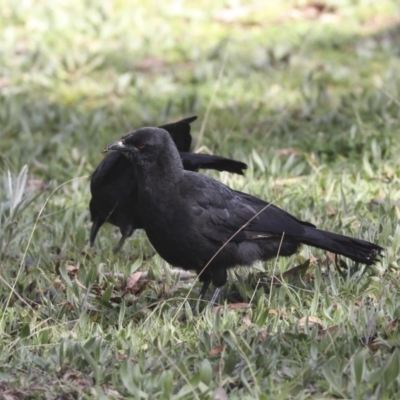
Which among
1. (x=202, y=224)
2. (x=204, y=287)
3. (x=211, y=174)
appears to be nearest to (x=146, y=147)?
(x=202, y=224)

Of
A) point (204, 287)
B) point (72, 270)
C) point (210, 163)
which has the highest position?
point (210, 163)

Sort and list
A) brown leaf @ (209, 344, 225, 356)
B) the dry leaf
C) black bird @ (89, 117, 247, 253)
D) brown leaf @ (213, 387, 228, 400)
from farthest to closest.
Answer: black bird @ (89, 117, 247, 253) → the dry leaf → brown leaf @ (209, 344, 225, 356) → brown leaf @ (213, 387, 228, 400)

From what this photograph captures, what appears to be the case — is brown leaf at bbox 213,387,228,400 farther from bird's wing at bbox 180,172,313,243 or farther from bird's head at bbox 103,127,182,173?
bird's head at bbox 103,127,182,173

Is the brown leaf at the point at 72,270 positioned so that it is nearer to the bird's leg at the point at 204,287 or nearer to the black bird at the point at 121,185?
the black bird at the point at 121,185

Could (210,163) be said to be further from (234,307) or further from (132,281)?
(234,307)

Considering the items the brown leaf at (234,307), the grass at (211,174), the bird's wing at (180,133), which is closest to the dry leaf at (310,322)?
the grass at (211,174)

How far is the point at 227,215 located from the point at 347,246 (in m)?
0.70

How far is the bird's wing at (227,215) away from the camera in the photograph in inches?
211

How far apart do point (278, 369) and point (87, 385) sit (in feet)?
2.82

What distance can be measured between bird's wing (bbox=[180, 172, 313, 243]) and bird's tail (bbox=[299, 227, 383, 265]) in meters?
0.09

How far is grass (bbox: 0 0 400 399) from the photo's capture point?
172 inches

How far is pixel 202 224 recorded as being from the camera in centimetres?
532

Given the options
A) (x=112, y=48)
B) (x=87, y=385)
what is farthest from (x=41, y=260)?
(x=112, y=48)

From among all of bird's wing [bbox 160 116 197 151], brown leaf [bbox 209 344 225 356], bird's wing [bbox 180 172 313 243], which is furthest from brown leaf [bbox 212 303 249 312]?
bird's wing [bbox 160 116 197 151]
